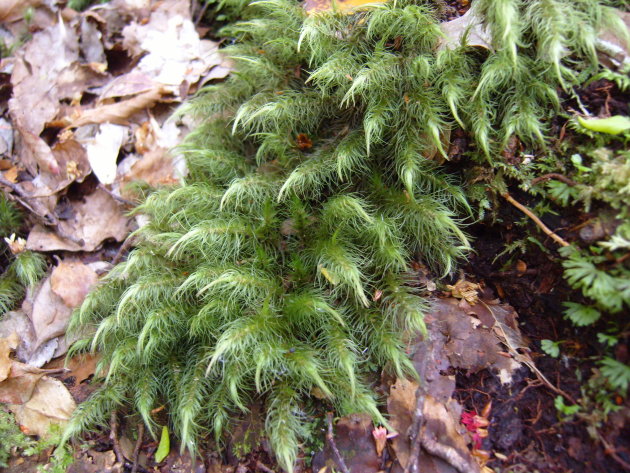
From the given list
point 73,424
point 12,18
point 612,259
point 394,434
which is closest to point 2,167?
point 12,18

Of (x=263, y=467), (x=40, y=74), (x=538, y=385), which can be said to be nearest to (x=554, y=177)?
(x=538, y=385)

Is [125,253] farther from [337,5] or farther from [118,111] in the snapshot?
[337,5]

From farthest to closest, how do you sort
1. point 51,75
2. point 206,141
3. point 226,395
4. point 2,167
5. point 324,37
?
point 51,75, point 2,167, point 206,141, point 324,37, point 226,395

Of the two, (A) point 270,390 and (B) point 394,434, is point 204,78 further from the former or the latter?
(B) point 394,434

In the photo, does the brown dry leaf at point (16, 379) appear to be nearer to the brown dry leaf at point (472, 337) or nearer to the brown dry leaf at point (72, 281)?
the brown dry leaf at point (72, 281)

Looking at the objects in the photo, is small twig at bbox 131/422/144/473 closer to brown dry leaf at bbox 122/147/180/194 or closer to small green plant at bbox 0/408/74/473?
small green plant at bbox 0/408/74/473

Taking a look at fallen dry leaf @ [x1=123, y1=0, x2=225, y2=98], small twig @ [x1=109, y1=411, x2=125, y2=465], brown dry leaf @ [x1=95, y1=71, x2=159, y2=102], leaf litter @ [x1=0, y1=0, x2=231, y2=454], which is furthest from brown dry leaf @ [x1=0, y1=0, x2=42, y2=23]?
small twig @ [x1=109, y1=411, x2=125, y2=465]
